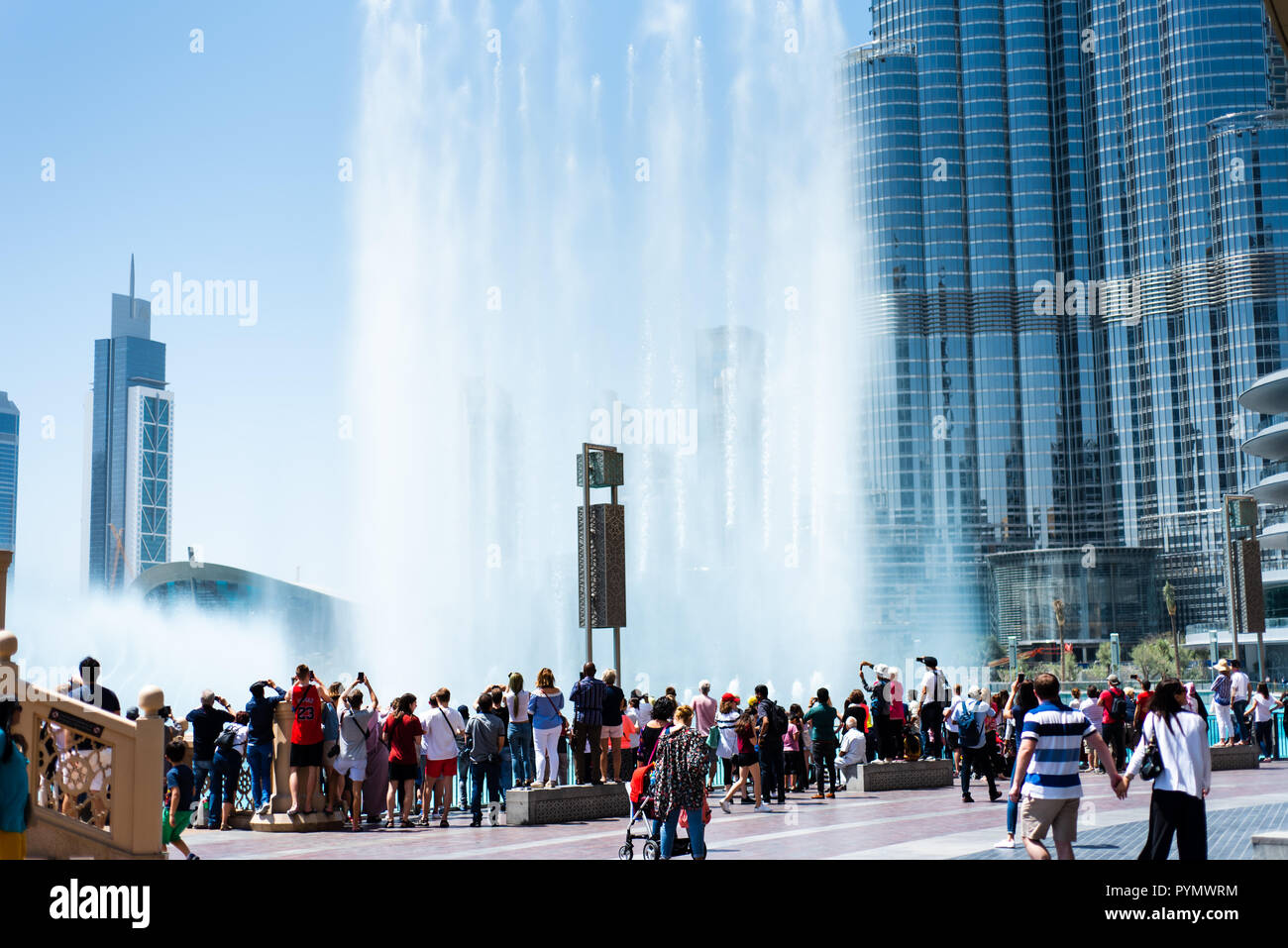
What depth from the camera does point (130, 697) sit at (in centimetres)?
5816

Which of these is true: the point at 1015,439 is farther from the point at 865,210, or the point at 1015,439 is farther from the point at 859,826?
the point at 859,826

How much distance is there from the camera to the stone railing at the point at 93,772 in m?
11.3

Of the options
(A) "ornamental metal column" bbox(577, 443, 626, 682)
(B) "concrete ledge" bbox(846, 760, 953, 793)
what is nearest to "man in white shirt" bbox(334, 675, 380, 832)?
(A) "ornamental metal column" bbox(577, 443, 626, 682)

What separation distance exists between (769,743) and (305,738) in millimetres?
6992

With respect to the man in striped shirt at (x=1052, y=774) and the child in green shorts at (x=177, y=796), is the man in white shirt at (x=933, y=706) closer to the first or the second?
the man in striped shirt at (x=1052, y=774)

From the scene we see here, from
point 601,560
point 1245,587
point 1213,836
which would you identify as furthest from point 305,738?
point 1245,587

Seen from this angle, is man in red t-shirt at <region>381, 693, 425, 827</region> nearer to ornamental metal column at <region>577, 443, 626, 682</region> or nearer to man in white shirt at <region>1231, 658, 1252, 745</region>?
ornamental metal column at <region>577, 443, 626, 682</region>

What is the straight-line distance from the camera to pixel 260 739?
668 inches

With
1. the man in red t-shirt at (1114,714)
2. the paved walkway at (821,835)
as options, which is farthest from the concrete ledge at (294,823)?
the man in red t-shirt at (1114,714)

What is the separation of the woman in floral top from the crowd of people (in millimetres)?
13

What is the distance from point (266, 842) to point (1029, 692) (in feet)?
28.4

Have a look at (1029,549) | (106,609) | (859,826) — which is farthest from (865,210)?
(859,826)

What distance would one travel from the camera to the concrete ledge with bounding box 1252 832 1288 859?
10.3 meters
